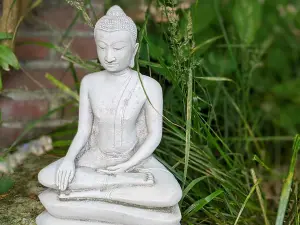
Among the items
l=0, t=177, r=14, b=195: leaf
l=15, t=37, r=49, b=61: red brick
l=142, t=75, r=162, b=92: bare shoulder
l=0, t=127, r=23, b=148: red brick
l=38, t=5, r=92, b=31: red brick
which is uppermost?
l=38, t=5, r=92, b=31: red brick


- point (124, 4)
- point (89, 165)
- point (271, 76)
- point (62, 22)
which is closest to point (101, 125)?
point (89, 165)

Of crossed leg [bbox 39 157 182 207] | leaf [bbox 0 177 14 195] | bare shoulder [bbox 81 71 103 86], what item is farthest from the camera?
leaf [bbox 0 177 14 195]

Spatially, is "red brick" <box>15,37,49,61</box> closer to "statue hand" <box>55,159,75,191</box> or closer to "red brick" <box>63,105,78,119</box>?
"red brick" <box>63,105,78,119</box>

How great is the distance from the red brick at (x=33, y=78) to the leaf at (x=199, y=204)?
2.17ft

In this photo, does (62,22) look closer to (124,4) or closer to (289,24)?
(124,4)

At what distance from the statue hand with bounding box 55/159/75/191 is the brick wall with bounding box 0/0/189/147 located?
0.56 metres

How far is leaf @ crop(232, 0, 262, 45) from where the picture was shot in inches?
65.8

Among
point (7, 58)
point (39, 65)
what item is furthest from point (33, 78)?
point (7, 58)

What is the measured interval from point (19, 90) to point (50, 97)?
0.11 metres

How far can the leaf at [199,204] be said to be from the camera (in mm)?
1313

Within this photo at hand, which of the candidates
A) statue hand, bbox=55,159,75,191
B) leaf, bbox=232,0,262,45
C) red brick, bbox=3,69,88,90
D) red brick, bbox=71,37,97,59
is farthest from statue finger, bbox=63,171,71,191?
leaf, bbox=232,0,262,45

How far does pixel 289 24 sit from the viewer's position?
242 cm

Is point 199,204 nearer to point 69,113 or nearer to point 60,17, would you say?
point 69,113

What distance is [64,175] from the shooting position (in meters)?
1.26
